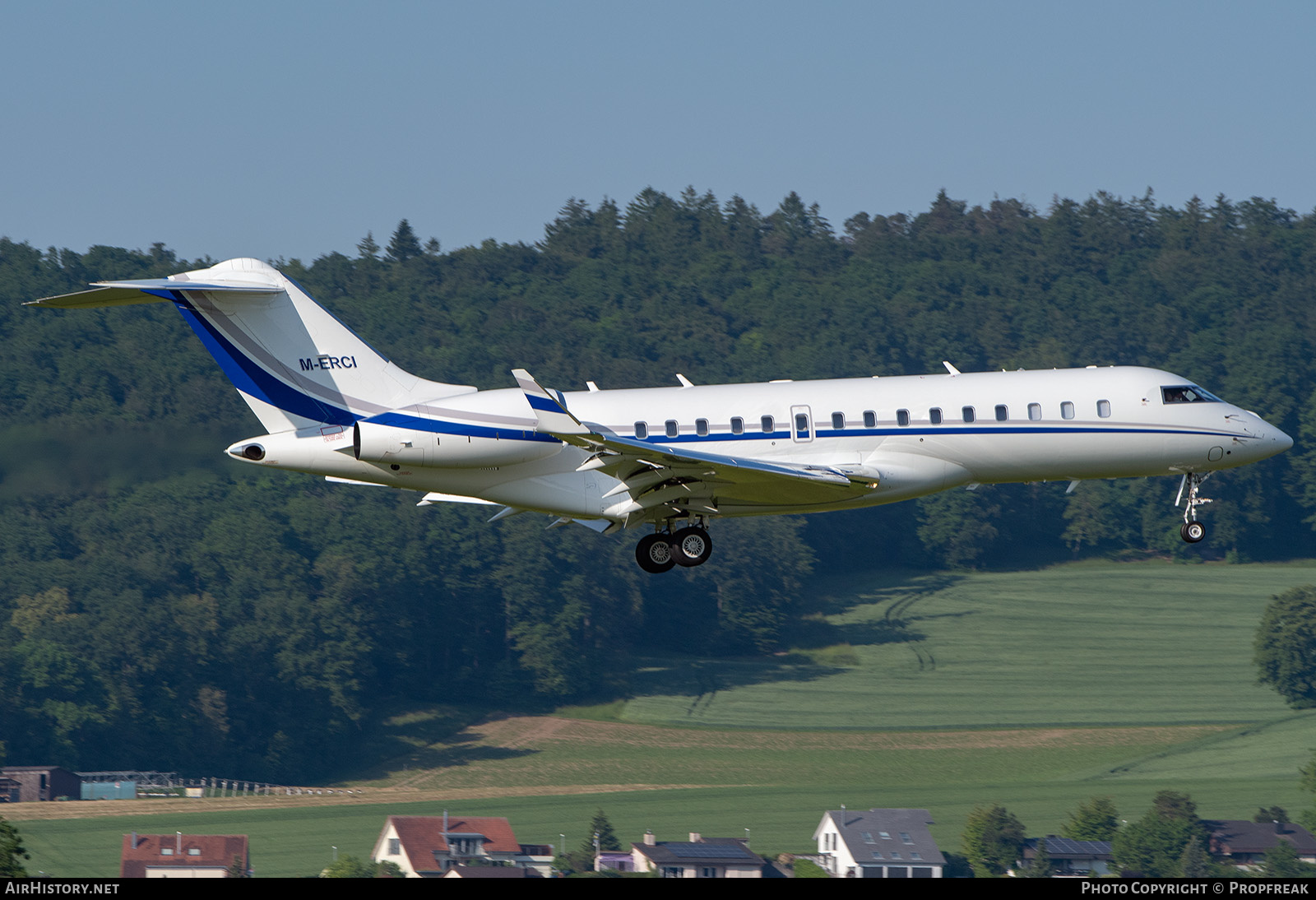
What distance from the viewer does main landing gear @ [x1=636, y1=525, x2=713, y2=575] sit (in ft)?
98.5

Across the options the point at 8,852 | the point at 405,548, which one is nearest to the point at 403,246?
the point at 405,548

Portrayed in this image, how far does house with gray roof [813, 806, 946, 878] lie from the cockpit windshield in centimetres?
4218

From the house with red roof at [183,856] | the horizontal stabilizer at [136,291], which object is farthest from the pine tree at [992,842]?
the horizontal stabilizer at [136,291]

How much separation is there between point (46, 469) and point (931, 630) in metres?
77.0

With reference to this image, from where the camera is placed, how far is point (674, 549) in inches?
1188

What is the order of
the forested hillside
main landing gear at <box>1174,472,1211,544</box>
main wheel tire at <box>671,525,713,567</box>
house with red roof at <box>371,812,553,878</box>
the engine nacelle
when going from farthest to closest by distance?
the forested hillside
house with red roof at <box>371,812,553,878</box>
main landing gear at <box>1174,472,1211,544</box>
main wheel tire at <box>671,525,713,567</box>
the engine nacelle

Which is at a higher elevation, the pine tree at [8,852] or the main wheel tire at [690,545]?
the main wheel tire at [690,545]

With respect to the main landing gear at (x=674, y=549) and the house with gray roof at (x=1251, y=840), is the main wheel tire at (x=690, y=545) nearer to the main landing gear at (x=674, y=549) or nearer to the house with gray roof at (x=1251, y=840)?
the main landing gear at (x=674, y=549)

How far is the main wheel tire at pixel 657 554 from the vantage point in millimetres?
30219

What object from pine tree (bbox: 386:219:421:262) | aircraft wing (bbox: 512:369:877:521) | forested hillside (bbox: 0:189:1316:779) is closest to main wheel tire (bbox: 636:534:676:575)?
aircraft wing (bbox: 512:369:877:521)

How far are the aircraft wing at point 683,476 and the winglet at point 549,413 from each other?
0.04 ft

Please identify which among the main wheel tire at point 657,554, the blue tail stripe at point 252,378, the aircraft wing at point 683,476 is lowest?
the main wheel tire at point 657,554

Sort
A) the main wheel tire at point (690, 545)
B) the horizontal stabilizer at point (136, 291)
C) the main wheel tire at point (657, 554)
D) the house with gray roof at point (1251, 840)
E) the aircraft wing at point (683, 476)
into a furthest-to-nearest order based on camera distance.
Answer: the house with gray roof at point (1251, 840), the main wheel tire at point (657, 554), the main wheel tire at point (690, 545), the horizontal stabilizer at point (136, 291), the aircraft wing at point (683, 476)

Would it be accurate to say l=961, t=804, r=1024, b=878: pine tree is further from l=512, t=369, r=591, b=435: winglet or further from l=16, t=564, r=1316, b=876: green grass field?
l=512, t=369, r=591, b=435: winglet
